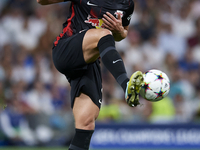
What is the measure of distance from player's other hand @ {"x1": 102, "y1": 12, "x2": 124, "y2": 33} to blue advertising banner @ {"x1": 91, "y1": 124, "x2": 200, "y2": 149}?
168 inches

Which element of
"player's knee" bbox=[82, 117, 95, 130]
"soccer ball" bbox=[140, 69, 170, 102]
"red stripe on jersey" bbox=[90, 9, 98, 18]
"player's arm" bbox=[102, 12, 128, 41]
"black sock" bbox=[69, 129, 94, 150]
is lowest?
"black sock" bbox=[69, 129, 94, 150]

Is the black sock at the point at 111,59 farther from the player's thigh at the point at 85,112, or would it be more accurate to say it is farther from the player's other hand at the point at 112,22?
the player's thigh at the point at 85,112

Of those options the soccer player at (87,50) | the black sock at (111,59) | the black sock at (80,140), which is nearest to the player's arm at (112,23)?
the soccer player at (87,50)

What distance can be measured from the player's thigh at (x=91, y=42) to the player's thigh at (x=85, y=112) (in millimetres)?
576

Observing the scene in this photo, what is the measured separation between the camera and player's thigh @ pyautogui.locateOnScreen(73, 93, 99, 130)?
12.1ft

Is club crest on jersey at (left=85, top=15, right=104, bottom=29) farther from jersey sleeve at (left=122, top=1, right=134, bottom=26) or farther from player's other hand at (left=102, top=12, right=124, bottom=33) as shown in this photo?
jersey sleeve at (left=122, top=1, right=134, bottom=26)

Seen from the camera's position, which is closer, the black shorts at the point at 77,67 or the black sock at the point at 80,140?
the black shorts at the point at 77,67

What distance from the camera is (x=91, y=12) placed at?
3.56 metres

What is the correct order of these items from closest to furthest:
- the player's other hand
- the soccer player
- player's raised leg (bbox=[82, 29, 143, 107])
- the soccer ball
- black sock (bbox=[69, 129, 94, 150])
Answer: player's raised leg (bbox=[82, 29, 143, 107]) < the soccer ball < the soccer player < the player's other hand < black sock (bbox=[69, 129, 94, 150])

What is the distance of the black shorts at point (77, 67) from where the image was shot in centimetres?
341

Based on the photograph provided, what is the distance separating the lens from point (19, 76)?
874cm

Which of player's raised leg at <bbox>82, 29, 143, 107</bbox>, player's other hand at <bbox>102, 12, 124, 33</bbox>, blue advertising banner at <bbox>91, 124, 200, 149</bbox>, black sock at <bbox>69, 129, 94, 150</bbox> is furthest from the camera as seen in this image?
blue advertising banner at <bbox>91, 124, 200, 149</bbox>

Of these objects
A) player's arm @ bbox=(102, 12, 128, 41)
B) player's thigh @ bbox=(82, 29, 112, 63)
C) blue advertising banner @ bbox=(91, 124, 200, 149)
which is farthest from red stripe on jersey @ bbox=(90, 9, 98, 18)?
blue advertising banner @ bbox=(91, 124, 200, 149)

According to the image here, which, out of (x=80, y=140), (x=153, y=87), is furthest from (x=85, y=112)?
(x=153, y=87)
